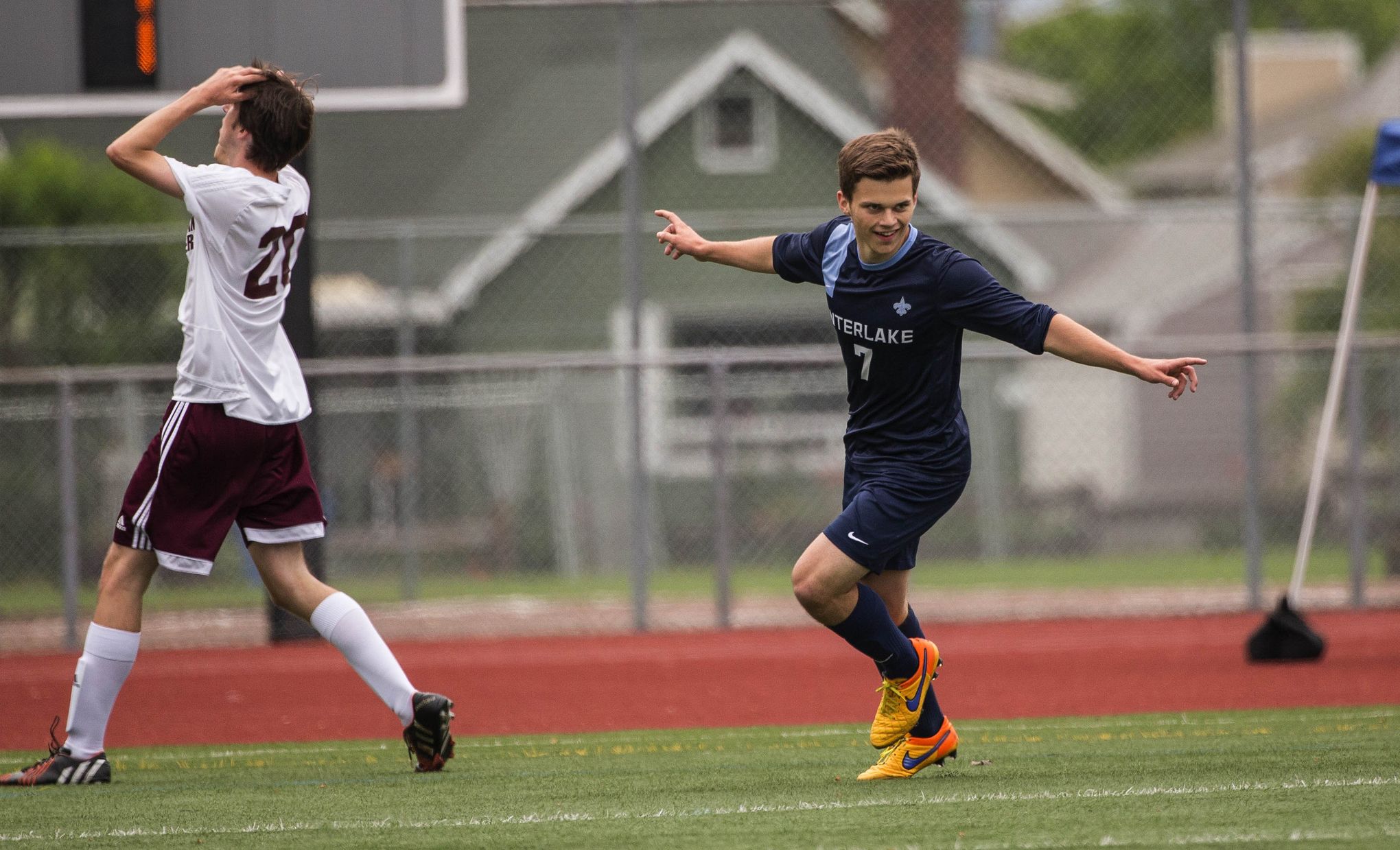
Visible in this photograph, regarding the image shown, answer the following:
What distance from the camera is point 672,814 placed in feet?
14.8

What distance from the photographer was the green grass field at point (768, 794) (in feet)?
13.5

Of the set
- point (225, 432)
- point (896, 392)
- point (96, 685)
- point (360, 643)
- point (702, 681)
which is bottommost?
point (702, 681)

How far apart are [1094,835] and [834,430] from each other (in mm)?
9930

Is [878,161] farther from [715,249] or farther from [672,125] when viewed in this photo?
[672,125]

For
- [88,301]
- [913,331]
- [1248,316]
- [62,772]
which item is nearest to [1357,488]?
[1248,316]

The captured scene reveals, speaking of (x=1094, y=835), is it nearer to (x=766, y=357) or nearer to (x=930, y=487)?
(x=930, y=487)

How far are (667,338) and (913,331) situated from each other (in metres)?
11.9

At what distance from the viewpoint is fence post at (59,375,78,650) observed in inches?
399

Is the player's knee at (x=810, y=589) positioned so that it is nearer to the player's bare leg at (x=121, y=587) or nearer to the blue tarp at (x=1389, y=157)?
the player's bare leg at (x=121, y=587)

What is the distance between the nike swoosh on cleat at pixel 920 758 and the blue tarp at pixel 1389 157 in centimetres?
498

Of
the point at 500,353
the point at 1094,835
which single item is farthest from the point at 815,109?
the point at 1094,835

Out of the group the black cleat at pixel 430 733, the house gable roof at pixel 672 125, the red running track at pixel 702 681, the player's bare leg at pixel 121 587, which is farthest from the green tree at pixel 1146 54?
the player's bare leg at pixel 121 587

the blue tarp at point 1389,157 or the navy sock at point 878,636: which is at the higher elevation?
the blue tarp at point 1389,157

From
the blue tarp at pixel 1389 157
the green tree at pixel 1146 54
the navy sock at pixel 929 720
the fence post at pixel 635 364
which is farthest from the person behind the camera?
the green tree at pixel 1146 54
